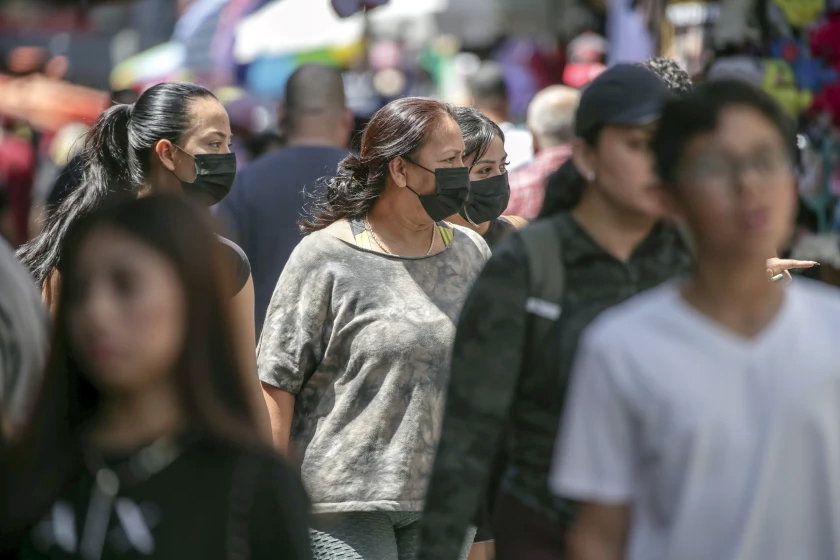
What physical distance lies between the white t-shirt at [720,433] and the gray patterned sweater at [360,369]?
7.09 ft

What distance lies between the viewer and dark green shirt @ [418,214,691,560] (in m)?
3.37

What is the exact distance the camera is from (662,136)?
9.05 feet

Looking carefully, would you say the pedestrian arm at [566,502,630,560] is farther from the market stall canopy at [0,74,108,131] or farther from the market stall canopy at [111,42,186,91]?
the market stall canopy at [111,42,186,91]

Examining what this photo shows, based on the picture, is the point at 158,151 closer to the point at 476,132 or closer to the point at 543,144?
the point at 476,132

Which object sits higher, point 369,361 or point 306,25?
point 369,361

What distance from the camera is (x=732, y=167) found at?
2598 mm

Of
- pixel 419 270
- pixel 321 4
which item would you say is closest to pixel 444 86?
pixel 321 4

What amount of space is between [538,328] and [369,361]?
140 cm

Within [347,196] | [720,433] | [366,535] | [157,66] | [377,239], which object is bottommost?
[157,66]

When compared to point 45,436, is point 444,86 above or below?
below

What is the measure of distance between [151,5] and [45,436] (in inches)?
835

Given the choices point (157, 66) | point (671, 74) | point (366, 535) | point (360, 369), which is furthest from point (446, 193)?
point (157, 66)

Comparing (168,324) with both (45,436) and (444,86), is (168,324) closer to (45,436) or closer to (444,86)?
(45,436)

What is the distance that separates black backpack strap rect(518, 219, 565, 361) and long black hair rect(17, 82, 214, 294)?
216 centimetres
